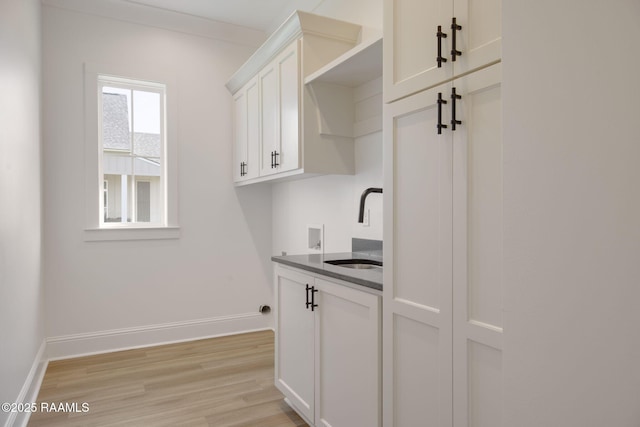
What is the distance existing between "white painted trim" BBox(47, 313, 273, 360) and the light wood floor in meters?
0.09

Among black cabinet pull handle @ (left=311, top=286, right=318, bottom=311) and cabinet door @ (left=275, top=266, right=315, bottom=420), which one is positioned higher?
black cabinet pull handle @ (left=311, top=286, right=318, bottom=311)

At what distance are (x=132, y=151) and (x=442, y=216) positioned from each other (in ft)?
10.3

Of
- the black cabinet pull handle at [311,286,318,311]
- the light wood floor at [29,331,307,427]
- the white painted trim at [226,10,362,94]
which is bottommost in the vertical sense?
the light wood floor at [29,331,307,427]

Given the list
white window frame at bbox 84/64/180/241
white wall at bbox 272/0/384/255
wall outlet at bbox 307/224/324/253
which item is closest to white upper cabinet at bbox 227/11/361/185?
white wall at bbox 272/0/384/255

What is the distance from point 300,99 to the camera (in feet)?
8.59

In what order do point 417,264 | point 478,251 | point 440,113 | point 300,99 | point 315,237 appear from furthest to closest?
→ point 315,237
point 300,99
point 417,264
point 440,113
point 478,251

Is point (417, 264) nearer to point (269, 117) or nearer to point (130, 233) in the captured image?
point (269, 117)

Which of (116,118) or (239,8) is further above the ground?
(239,8)

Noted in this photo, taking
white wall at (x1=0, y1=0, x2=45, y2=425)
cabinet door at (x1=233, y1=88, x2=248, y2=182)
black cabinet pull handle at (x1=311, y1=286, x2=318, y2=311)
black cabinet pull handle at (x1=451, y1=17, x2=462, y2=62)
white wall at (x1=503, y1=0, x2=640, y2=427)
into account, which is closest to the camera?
white wall at (x1=503, y1=0, x2=640, y2=427)

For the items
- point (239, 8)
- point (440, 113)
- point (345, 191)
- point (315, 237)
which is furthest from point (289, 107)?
point (440, 113)

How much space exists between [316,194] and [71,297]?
2.17 meters

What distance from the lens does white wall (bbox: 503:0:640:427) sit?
0.63 meters

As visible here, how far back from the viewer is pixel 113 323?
3.47 meters

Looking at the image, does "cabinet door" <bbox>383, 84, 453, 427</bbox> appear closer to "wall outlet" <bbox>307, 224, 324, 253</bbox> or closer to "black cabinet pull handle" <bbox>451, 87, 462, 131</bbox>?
"black cabinet pull handle" <bbox>451, 87, 462, 131</bbox>
